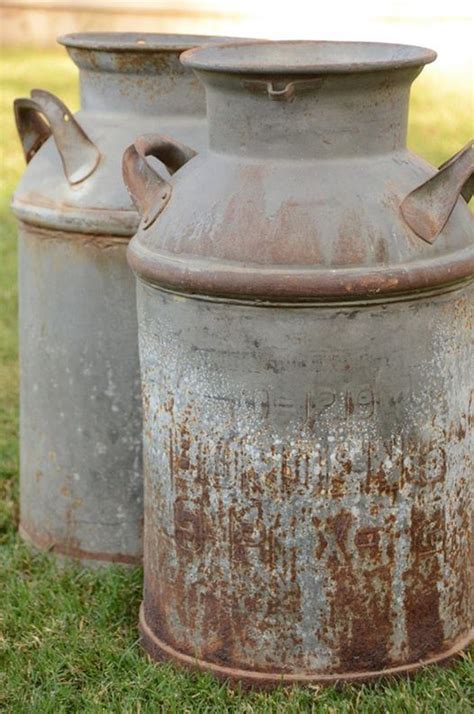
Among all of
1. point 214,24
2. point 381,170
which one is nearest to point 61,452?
point 381,170

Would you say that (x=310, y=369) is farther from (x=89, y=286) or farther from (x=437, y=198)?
(x=89, y=286)

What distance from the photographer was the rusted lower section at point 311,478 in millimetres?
2855

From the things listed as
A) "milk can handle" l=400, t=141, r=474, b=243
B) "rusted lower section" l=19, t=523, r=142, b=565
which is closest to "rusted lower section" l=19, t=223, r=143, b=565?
"rusted lower section" l=19, t=523, r=142, b=565

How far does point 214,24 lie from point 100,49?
967 cm

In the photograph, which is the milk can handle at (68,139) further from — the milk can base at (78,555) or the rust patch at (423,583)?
the rust patch at (423,583)

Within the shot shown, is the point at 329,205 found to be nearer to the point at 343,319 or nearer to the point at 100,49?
the point at 343,319

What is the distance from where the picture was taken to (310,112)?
2.85 m

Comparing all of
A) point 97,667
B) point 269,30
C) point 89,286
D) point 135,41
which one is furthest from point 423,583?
point 269,30

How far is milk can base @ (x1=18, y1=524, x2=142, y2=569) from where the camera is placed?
3.74 metres

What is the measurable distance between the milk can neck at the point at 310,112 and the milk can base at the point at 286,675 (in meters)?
1.20

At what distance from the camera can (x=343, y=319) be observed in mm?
2809

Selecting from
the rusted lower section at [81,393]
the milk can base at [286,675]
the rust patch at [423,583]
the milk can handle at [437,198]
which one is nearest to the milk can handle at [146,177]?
the rusted lower section at [81,393]

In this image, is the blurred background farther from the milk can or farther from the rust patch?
the rust patch

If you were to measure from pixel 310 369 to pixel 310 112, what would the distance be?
1.85ft
